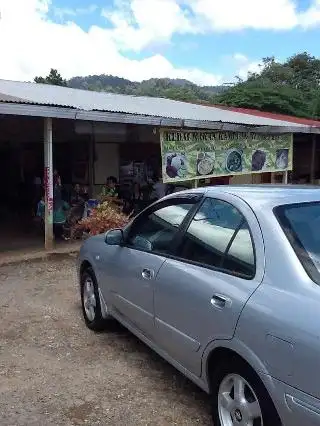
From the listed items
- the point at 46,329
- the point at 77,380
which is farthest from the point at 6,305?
the point at 77,380

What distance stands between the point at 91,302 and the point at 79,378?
1074 millimetres

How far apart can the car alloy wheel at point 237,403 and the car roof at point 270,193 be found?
96 cm

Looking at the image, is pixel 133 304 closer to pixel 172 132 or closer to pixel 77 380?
pixel 77 380

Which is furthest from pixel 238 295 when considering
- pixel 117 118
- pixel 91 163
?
→ pixel 91 163

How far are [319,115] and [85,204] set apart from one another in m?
20.5

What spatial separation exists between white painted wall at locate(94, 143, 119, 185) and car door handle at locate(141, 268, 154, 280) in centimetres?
990

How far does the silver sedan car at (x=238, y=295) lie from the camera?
2.26 meters

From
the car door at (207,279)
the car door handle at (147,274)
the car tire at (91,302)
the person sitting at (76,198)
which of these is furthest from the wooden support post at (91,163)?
the car door at (207,279)

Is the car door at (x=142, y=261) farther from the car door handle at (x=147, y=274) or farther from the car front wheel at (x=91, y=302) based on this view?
the car front wheel at (x=91, y=302)

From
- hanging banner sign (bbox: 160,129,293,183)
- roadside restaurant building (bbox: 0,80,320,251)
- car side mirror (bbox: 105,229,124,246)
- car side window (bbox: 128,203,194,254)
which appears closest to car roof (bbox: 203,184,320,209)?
car side window (bbox: 128,203,194,254)

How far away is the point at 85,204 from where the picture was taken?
10.2 metres

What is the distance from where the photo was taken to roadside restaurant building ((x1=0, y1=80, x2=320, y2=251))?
29.2 feet

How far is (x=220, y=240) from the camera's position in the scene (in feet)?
9.78

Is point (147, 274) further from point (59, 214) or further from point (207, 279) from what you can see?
point (59, 214)
